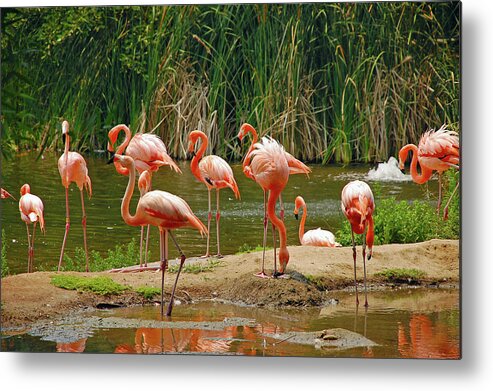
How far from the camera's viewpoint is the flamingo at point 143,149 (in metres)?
5.55

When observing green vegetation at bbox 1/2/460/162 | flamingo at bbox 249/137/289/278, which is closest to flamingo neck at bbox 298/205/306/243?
flamingo at bbox 249/137/289/278

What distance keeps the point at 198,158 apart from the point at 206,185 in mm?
149

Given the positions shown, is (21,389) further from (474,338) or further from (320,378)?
(474,338)

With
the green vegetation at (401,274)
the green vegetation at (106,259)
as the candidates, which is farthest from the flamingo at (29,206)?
the green vegetation at (401,274)

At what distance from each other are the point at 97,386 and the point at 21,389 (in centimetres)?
40

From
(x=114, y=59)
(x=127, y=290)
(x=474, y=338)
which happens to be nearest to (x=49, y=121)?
(x=114, y=59)

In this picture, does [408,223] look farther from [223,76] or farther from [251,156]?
[223,76]

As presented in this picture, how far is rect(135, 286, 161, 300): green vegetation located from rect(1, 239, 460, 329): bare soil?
1.0 inches

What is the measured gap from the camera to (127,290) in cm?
558

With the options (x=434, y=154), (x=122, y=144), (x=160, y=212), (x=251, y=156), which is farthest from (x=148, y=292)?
(x=434, y=154)

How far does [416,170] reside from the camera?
5.45 m

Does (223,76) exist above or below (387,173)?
above

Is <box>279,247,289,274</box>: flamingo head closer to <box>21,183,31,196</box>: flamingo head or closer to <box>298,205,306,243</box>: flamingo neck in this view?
<box>298,205,306,243</box>: flamingo neck

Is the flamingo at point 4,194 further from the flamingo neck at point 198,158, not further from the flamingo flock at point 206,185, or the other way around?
the flamingo neck at point 198,158
